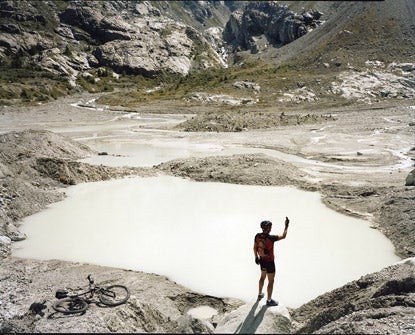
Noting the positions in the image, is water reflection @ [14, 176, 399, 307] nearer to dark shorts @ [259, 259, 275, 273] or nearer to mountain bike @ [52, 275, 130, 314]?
dark shorts @ [259, 259, 275, 273]

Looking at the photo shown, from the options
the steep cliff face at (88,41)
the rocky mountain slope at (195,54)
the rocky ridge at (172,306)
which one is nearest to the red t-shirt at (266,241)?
the rocky ridge at (172,306)

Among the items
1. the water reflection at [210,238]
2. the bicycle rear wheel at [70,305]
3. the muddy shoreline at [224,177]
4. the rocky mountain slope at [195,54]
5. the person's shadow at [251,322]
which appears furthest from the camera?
the rocky mountain slope at [195,54]

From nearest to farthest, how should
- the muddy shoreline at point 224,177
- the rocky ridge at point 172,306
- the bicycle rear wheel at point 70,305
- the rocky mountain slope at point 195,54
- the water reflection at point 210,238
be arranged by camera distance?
the rocky ridge at point 172,306 → the bicycle rear wheel at point 70,305 → the muddy shoreline at point 224,177 → the water reflection at point 210,238 → the rocky mountain slope at point 195,54

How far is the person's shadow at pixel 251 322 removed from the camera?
31.5ft

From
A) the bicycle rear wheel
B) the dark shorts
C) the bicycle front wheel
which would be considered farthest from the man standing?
the bicycle rear wheel

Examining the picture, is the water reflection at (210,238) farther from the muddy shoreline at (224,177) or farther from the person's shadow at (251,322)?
the person's shadow at (251,322)

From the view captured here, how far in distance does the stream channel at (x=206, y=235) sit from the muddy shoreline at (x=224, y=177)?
3.28 ft

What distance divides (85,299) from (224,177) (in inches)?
801

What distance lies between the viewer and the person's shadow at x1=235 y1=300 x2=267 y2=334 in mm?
9614

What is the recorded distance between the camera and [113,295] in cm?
1340

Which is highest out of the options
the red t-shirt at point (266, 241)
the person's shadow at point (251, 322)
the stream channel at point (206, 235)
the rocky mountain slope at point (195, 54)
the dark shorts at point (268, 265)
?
the rocky mountain slope at point (195, 54)

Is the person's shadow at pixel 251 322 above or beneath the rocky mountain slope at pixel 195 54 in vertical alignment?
beneath

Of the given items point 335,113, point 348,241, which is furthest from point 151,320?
point 335,113

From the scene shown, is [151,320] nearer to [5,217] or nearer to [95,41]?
[5,217]
